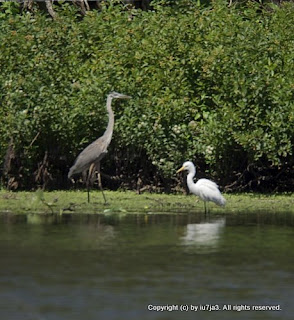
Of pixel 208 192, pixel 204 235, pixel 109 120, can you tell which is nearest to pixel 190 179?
pixel 208 192

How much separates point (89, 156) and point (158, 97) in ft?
6.09

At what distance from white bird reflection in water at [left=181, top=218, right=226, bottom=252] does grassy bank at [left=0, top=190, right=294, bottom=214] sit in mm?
1209

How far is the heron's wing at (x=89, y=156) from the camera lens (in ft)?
51.2

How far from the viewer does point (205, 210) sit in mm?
14430

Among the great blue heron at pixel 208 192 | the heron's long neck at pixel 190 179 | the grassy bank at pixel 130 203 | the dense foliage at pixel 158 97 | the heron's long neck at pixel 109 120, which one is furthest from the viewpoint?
the dense foliage at pixel 158 97

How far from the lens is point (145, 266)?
10.2 meters

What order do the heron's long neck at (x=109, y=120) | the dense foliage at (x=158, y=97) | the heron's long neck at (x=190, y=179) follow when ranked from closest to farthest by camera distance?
the heron's long neck at (x=190, y=179) < the heron's long neck at (x=109, y=120) < the dense foliage at (x=158, y=97)

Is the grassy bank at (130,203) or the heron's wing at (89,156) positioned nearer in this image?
the grassy bank at (130,203)

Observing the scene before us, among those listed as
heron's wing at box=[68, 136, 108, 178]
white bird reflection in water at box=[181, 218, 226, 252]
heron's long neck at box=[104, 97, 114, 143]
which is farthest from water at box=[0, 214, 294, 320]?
heron's long neck at box=[104, 97, 114, 143]

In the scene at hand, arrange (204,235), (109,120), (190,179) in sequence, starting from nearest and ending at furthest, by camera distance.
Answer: (204,235) → (190,179) → (109,120)

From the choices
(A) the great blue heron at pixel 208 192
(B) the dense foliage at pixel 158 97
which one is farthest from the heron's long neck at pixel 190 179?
(B) the dense foliage at pixel 158 97

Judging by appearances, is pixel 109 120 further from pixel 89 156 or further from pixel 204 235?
pixel 204 235

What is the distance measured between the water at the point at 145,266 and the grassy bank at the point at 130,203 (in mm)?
550

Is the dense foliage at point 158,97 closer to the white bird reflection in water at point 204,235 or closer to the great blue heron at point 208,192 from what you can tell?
the great blue heron at point 208,192
